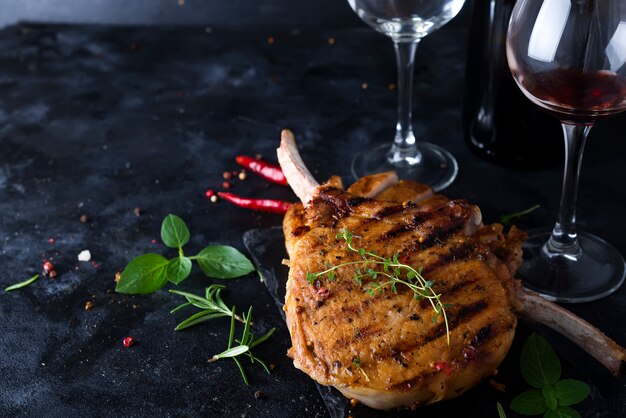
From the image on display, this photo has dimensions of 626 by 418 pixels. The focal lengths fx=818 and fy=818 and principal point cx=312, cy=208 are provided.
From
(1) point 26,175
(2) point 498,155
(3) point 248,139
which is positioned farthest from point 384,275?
(1) point 26,175

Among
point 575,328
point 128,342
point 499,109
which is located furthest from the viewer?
point 499,109

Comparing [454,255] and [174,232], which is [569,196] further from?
[174,232]

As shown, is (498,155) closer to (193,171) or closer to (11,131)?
(193,171)

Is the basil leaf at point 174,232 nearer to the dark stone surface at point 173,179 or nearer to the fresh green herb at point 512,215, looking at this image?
the dark stone surface at point 173,179

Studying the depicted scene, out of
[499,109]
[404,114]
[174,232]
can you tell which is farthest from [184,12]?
[499,109]

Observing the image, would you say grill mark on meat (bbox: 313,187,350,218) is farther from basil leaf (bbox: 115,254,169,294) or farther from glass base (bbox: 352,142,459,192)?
glass base (bbox: 352,142,459,192)

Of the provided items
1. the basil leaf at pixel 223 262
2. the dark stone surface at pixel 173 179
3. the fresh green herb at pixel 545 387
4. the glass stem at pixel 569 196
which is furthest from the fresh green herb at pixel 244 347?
the glass stem at pixel 569 196
